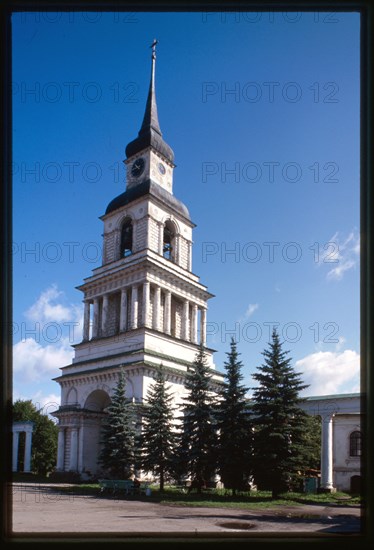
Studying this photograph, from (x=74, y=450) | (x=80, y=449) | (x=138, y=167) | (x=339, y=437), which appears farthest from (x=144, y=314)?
(x=339, y=437)

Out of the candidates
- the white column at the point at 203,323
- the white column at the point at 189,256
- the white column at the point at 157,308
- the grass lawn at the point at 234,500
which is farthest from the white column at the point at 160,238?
the grass lawn at the point at 234,500

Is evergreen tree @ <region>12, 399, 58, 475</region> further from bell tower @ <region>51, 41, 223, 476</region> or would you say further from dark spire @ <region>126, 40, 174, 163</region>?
dark spire @ <region>126, 40, 174, 163</region>

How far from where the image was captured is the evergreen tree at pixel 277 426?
2120 cm

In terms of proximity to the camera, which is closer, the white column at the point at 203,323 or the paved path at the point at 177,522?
the paved path at the point at 177,522

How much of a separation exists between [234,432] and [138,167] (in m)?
26.6

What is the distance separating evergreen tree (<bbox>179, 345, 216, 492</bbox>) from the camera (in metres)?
23.8

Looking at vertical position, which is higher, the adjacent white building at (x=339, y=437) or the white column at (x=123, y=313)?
the white column at (x=123, y=313)

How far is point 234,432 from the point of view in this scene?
2303 centimetres

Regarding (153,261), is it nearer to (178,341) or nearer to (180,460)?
(178,341)

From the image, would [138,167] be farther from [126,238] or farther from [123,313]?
[123,313]

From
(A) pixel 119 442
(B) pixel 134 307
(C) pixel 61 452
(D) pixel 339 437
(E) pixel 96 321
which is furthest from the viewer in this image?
(E) pixel 96 321

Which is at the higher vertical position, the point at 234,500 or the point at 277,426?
the point at 277,426

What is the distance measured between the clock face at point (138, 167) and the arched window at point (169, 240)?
5181 mm

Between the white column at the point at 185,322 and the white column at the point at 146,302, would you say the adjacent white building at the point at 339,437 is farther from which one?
the white column at the point at 185,322
